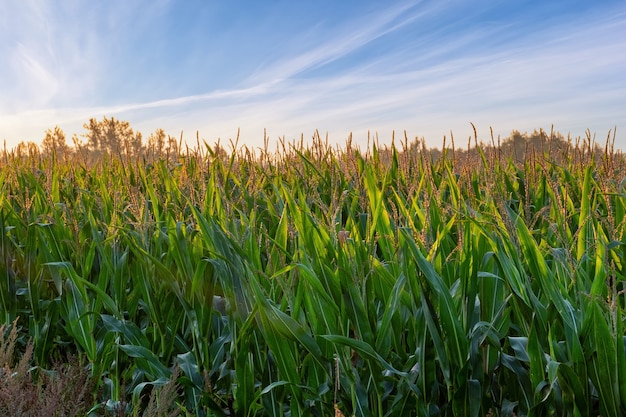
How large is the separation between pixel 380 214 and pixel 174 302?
1117mm

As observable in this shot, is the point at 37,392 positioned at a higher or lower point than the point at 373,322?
lower

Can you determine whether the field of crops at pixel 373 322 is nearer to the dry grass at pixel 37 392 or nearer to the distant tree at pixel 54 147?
the dry grass at pixel 37 392

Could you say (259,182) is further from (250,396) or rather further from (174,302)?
(250,396)

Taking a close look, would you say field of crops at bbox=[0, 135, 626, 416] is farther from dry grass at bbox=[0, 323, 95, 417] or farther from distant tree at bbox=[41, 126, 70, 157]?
distant tree at bbox=[41, 126, 70, 157]

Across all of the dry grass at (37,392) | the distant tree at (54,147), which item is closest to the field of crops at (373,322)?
the dry grass at (37,392)

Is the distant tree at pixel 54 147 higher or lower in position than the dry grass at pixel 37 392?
higher

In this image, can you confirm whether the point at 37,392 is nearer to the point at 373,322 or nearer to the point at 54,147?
the point at 373,322

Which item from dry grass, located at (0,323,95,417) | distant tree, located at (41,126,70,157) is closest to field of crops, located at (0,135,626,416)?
dry grass, located at (0,323,95,417)

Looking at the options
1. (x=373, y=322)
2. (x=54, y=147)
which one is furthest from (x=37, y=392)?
(x=54, y=147)

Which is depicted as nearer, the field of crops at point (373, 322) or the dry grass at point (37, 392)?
the field of crops at point (373, 322)

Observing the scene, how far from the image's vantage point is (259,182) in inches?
192

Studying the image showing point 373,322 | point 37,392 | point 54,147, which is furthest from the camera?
point 54,147

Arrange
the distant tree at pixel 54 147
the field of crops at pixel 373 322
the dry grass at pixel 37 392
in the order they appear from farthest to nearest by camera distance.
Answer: the distant tree at pixel 54 147, the dry grass at pixel 37 392, the field of crops at pixel 373 322

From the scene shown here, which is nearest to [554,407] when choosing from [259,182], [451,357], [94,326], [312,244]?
[451,357]
